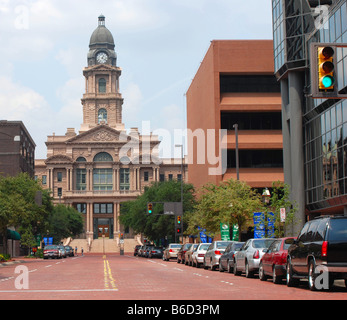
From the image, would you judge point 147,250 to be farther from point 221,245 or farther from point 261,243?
point 261,243

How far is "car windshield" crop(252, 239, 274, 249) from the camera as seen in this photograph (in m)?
27.4

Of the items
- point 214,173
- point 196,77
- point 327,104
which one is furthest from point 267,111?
point 327,104

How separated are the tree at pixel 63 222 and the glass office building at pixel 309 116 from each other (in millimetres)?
47859

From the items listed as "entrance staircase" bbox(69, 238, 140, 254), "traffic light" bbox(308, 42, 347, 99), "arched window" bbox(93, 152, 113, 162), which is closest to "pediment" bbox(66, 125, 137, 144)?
"arched window" bbox(93, 152, 113, 162)

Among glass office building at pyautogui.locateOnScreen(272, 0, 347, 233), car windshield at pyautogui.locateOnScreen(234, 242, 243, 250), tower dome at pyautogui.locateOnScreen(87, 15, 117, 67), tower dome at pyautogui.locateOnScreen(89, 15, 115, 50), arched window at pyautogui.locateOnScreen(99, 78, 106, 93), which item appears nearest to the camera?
car windshield at pyautogui.locateOnScreen(234, 242, 243, 250)

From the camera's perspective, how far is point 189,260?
44531 mm

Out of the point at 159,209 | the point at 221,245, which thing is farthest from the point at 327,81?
the point at 159,209

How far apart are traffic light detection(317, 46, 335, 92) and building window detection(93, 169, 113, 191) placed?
12835cm

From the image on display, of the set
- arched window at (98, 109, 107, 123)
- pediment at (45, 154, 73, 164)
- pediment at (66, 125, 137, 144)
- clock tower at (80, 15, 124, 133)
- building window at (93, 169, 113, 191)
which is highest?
clock tower at (80, 15, 124, 133)

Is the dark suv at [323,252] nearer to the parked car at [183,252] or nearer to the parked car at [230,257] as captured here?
the parked car at [230,257]

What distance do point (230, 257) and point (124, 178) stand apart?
111m

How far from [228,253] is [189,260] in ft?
40.3

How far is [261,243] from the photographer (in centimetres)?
2770

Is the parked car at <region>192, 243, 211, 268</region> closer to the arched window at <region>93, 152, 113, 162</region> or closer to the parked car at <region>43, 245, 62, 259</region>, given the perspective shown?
the parked car at <region>43, 245, 62, 259</region>
